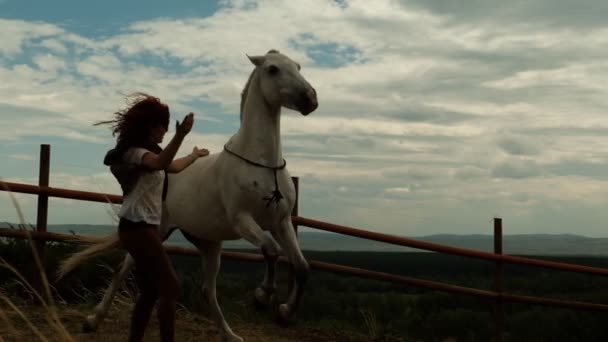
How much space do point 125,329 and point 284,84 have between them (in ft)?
9.11

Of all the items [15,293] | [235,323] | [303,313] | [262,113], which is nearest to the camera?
[262,113]

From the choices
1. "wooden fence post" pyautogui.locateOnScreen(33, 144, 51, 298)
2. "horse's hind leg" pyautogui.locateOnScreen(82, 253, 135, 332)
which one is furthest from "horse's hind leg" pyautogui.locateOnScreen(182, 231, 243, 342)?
"wooden fence post" pyautogui.locateOnScreen(33, 144, 51, 298)

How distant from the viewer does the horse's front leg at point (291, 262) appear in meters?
4.25

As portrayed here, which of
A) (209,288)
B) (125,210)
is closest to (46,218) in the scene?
(209,288)

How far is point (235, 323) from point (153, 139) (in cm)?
312

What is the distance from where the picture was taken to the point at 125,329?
19.6 feet

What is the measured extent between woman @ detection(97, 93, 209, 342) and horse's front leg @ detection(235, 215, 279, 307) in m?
0.50

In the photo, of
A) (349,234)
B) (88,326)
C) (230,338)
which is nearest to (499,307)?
(349,234)

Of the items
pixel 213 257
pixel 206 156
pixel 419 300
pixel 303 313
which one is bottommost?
pixel 419 300

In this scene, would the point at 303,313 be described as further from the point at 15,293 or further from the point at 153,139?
the point at 153,139

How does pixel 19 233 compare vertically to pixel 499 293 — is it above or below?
above

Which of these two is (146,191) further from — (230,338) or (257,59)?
(230,338)

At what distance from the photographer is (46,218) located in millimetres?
6945

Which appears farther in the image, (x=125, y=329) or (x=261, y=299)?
(x=125, y=329)
